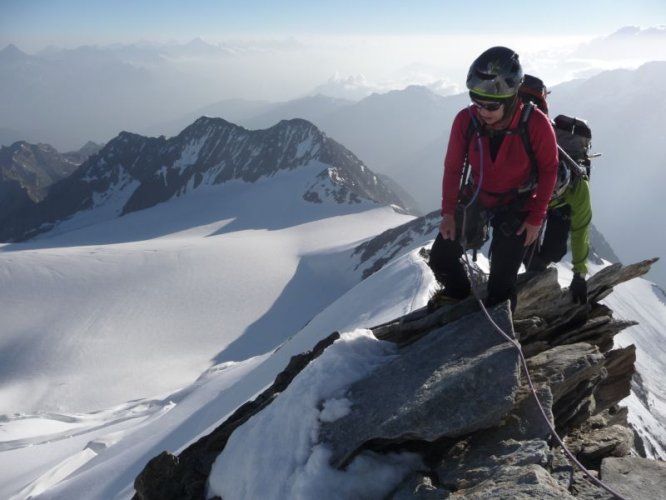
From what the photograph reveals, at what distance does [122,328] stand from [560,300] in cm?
5413

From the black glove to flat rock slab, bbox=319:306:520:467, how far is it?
85.7 inches

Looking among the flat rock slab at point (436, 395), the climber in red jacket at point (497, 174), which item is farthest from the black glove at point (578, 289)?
the flat rock slab at point (436, 395)

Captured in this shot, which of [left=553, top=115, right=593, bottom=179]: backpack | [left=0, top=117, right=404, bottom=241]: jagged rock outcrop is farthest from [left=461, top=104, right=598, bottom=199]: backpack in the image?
[left=0, top=117, right=404, bottom=241]: jagged rock outcrop

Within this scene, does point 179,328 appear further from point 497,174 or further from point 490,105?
point 490,105

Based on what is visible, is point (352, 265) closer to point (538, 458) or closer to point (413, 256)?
point (413, 256)

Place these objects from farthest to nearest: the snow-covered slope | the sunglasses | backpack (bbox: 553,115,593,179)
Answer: the snow-covered slope → backpack (bbox: 553,115,593,179) → the sunglasses

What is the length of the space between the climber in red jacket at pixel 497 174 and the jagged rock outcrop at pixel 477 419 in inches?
31.3

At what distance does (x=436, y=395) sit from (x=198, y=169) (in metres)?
148

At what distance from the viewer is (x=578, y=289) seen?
8109mm

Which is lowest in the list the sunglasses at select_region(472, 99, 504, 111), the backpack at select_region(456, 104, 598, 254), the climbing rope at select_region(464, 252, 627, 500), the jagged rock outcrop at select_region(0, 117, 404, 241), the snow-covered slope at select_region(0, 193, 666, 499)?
the snow-covered slope at select_region(0, 193, 666, 499)

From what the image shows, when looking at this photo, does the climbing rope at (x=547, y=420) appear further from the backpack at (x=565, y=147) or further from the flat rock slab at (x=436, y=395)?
the backpack at (x=565, y=147)

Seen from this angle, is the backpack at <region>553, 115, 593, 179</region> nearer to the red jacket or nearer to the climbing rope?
the red jacket

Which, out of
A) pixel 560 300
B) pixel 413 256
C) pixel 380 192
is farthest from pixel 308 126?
pixel 560 300

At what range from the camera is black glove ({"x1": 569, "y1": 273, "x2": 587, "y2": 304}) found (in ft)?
26.3
